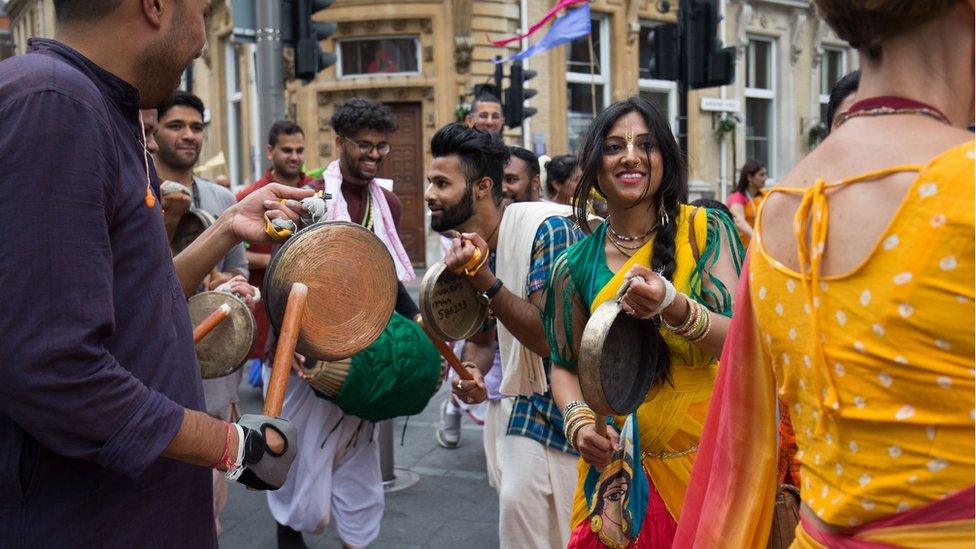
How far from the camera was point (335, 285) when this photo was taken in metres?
2.60

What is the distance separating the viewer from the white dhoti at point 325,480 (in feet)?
14.5

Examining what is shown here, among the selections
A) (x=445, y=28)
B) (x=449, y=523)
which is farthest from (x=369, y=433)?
(x=445, y=28)

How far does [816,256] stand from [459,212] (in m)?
2.70

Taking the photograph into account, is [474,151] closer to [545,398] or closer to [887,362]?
[545,398]

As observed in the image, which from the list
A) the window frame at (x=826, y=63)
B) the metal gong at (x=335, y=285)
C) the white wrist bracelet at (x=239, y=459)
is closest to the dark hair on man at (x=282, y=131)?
the metal gong at (x=335, y=285)

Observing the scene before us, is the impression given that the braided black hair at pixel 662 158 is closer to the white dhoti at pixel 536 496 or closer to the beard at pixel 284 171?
the white dhoti at pixel 536 496

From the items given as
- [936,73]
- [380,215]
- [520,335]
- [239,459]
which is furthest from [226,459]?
[380,215]

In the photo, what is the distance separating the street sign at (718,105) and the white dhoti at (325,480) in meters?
19.5

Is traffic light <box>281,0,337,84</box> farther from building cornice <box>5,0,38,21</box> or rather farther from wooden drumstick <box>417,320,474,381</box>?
building cornice <box>5,0,38,21</box>

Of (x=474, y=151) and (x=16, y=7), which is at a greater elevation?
(x=16, y=7)

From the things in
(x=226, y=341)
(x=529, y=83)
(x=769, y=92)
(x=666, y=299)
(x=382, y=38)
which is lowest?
(x=226, y=341)

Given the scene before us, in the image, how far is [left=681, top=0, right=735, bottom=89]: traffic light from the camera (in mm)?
9250

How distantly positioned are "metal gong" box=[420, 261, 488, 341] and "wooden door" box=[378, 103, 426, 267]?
15.5 m

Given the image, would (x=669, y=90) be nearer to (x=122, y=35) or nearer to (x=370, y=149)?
(x=370, y=149)
